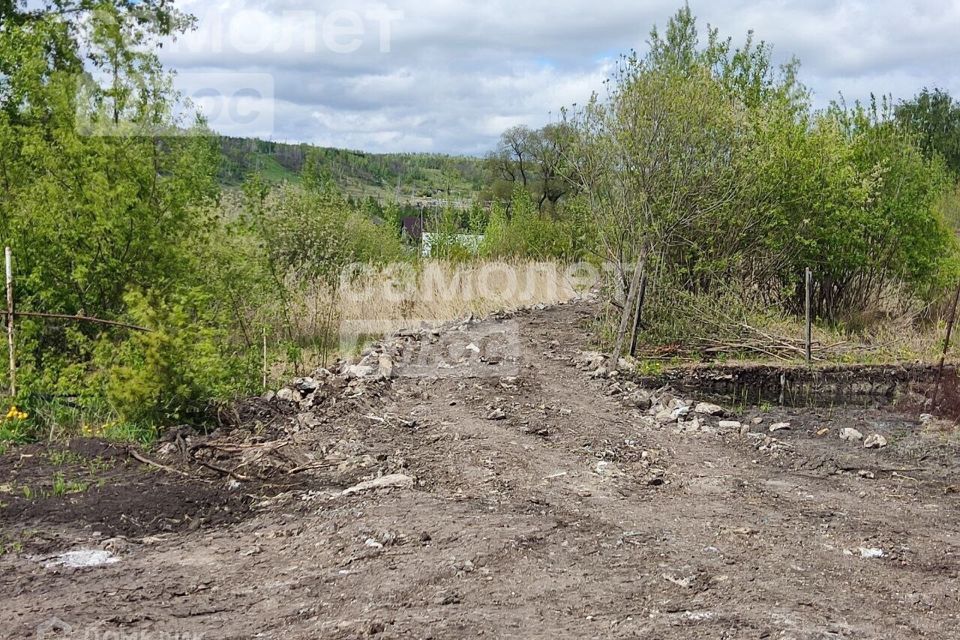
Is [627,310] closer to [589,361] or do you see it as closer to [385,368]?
[589,361]

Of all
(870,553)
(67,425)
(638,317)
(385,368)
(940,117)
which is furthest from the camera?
(940,117)

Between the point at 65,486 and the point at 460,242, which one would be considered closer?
the point at 65,486

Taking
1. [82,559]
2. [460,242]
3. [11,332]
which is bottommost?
[82,559]

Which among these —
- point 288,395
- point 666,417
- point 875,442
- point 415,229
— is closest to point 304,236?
point 288,395

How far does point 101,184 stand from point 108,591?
5.01 m

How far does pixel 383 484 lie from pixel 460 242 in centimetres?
1741

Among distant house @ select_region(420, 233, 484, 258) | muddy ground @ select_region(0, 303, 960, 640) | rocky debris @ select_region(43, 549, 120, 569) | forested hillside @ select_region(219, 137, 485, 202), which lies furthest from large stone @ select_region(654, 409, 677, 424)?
forested hillside @ select_region(219, 137, 485, 202)

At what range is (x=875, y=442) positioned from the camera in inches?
320

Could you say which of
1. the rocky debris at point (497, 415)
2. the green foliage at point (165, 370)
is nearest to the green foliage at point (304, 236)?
the green foliage at point (165, 370)

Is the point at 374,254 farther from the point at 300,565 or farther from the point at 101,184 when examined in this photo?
the point at 300,565

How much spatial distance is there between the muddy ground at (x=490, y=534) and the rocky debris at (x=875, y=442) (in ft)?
0.45

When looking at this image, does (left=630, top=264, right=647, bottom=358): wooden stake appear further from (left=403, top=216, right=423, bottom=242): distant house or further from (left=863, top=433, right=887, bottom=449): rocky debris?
(left=403, top=216, right=423, bottom=242): distant house

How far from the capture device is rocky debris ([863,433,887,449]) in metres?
8.09

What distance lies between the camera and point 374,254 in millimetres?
21594
